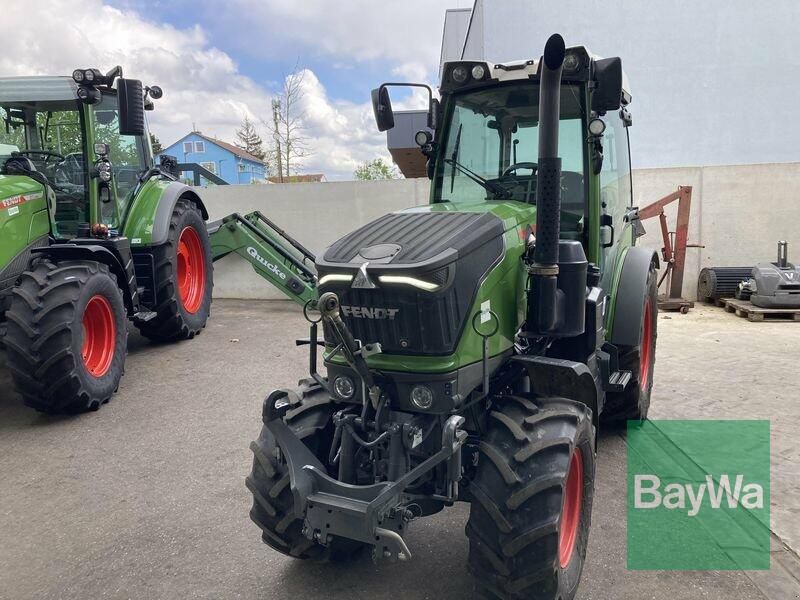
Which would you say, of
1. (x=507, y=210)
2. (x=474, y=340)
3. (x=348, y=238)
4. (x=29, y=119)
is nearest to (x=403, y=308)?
(x=474, y=340)

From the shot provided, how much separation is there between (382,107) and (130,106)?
2958mm

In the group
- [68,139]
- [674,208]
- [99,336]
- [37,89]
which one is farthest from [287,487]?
[674,208]

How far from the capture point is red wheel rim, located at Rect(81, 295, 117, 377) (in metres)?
5.27

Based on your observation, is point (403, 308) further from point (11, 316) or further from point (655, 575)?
point (11, 316)

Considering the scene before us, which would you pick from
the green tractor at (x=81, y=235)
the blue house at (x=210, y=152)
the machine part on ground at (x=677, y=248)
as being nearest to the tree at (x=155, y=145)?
the green tractor at (x=81, y=235)

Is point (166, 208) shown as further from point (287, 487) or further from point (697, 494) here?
point (697, 494)

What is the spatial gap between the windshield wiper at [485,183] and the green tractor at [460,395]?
0.14 metres

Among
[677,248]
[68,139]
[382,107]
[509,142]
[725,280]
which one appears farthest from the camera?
[725,280]

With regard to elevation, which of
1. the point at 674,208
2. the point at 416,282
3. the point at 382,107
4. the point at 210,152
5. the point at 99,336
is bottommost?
the point at 99,336

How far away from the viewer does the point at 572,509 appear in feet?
9.27

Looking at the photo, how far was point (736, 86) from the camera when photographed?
54.1ft

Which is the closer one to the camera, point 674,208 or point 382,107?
point 382,107

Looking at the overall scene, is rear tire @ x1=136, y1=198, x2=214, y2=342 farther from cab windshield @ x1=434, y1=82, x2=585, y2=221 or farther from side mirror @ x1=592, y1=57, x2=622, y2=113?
side mirror @ x1=592, y1=57, x2=622, y2=113

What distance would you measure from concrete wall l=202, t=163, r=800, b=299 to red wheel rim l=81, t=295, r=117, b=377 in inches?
192
